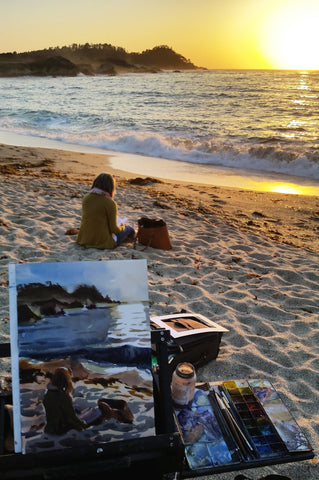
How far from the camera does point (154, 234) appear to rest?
18.7 feet

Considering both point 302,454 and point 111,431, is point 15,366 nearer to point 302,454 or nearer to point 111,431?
point 111,431

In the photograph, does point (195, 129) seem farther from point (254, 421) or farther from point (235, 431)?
point (235, 431)

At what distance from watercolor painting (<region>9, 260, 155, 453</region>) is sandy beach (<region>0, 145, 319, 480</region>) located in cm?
108

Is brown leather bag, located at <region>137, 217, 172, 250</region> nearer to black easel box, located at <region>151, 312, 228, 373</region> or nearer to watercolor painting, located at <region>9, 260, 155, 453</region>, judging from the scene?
black easel box, located at <region>151, 312, 228, 373</region>

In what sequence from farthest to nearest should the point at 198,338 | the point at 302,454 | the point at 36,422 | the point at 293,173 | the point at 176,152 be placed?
the point at 176,152 < the point at 293,173 < the point at 198,338 < the point at 302,454 < the point at 36,422

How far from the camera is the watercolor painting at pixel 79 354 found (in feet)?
5.38

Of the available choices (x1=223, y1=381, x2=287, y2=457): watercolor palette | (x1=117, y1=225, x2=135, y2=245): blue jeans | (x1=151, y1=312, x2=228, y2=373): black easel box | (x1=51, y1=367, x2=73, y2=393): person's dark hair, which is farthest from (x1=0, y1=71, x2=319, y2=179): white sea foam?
(x1=51, y1=367, x2=73, y2=393): person's dark hair

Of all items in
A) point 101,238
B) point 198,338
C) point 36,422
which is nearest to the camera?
point 36,422

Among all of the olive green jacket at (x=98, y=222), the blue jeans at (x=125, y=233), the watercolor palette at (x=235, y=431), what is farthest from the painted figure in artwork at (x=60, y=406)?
the blue jeans at (x=125, y=233)

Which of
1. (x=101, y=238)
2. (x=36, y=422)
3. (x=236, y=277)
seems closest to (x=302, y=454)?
(x=36, y=422)

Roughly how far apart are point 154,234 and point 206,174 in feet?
22.9

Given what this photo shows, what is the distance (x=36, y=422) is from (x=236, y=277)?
12.7 feet

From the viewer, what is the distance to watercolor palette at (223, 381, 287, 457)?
2.24m

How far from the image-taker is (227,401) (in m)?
2.53
